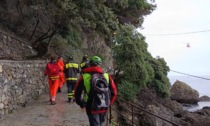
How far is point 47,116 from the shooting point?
9.55 metres

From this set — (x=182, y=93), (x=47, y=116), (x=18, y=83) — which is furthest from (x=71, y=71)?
(x=182, y=93)

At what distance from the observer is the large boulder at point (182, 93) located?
38.2 m

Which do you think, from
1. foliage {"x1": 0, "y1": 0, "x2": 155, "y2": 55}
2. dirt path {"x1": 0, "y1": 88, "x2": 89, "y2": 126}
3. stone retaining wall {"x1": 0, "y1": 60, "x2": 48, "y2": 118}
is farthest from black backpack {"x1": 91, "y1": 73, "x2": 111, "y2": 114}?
foliage {"x1": 0, "y1": 0, "x2": 155, "y2": 55}

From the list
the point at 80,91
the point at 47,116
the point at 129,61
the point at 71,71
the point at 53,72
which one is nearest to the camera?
the point at 80,91

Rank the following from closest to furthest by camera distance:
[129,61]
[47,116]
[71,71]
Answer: [47,116] < [71,71] < [129,61]

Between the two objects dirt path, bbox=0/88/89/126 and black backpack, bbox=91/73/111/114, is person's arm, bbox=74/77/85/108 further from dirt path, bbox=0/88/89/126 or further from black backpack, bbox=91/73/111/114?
dirt path, bbox=0/88/89/126

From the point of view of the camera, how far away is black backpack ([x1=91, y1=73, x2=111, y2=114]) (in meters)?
5.42

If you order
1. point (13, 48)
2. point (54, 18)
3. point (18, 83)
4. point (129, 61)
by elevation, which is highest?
point (54, 18)

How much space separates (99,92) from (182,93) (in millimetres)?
35365

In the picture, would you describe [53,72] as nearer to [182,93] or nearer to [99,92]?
[99,92]

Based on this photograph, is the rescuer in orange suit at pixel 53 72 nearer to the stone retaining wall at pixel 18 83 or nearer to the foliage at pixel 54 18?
the stone retaining wall at pixel 18 83

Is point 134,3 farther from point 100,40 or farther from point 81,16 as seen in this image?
point 81,16

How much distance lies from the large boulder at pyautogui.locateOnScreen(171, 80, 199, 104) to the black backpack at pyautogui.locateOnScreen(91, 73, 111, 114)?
32742 millimetres

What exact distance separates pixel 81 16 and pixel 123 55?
5.92 metres
